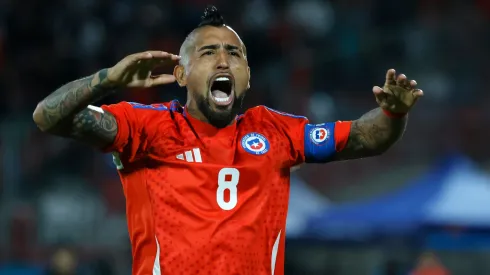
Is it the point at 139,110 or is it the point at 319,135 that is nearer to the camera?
the point at 139,110

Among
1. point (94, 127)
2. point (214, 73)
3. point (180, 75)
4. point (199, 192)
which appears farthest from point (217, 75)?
point (94, 127)

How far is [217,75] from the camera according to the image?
12.0ft

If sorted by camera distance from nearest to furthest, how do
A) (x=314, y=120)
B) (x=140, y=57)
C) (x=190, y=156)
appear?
(x=140, y=57)
(x=190, y=156)
(x=314, y=120)

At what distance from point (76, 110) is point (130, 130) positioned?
0.32 meters

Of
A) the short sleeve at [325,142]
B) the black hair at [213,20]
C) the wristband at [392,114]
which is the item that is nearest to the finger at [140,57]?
the black hair at [213,20]

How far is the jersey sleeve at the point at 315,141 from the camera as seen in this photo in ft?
12.2

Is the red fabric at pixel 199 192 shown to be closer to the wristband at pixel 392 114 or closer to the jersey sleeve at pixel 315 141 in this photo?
the jersey sleeve at pixel 315 141

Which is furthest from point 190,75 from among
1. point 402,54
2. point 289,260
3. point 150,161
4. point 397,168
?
point 402,54

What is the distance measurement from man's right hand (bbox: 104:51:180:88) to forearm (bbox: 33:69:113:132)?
40 mm

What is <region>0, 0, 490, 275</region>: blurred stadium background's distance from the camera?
9.00 m

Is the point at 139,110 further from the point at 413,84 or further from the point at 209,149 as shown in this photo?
the point at 413,84

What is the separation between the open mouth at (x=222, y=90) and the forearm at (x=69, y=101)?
0.63 metres

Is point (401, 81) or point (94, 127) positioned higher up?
point (401, 81)

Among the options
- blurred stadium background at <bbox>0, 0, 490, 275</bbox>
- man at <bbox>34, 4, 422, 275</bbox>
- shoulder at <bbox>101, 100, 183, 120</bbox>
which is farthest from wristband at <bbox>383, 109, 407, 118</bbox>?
blurred stadium background at <bbox>0, 0, 490, 275</bbox>
